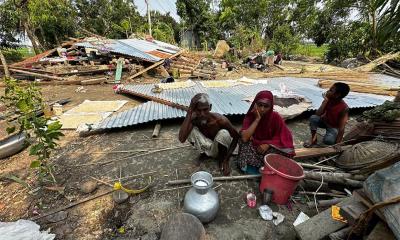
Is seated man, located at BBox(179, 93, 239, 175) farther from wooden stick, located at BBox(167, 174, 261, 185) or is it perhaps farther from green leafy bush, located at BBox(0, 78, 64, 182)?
green leafy bush, located at BBox(0, 78, 64, 182)

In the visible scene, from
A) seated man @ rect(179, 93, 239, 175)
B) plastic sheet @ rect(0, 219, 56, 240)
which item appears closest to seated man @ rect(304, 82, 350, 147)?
seated man @ rect(179, 93, 239, 175)

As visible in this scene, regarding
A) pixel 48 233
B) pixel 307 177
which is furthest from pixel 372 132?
pixel 48 233

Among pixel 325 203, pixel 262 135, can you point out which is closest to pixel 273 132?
pixel 262 135

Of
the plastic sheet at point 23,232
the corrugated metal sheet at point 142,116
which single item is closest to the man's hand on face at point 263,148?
the corrugated metal sheet at point 142,116

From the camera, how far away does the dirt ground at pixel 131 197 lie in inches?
92.8

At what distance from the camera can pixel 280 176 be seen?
8.00ft

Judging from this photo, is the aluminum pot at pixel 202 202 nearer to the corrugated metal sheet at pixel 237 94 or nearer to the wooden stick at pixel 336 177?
the wooden stick at pixel 336 177

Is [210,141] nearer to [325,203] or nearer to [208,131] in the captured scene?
[208,131]

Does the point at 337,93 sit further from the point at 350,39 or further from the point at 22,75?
the point at 350,39

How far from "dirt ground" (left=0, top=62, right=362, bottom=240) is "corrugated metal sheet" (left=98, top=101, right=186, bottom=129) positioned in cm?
27

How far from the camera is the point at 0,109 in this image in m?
5.98

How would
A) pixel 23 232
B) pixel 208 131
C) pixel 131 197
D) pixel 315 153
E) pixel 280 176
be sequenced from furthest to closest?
1. pixel 315 153
2. pixel 208 131
3. pixel 131 197
4. pixel 280 176
5. pixel 23 232

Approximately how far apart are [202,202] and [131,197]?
99 centimetres

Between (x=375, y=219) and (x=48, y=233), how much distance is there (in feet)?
9.67
